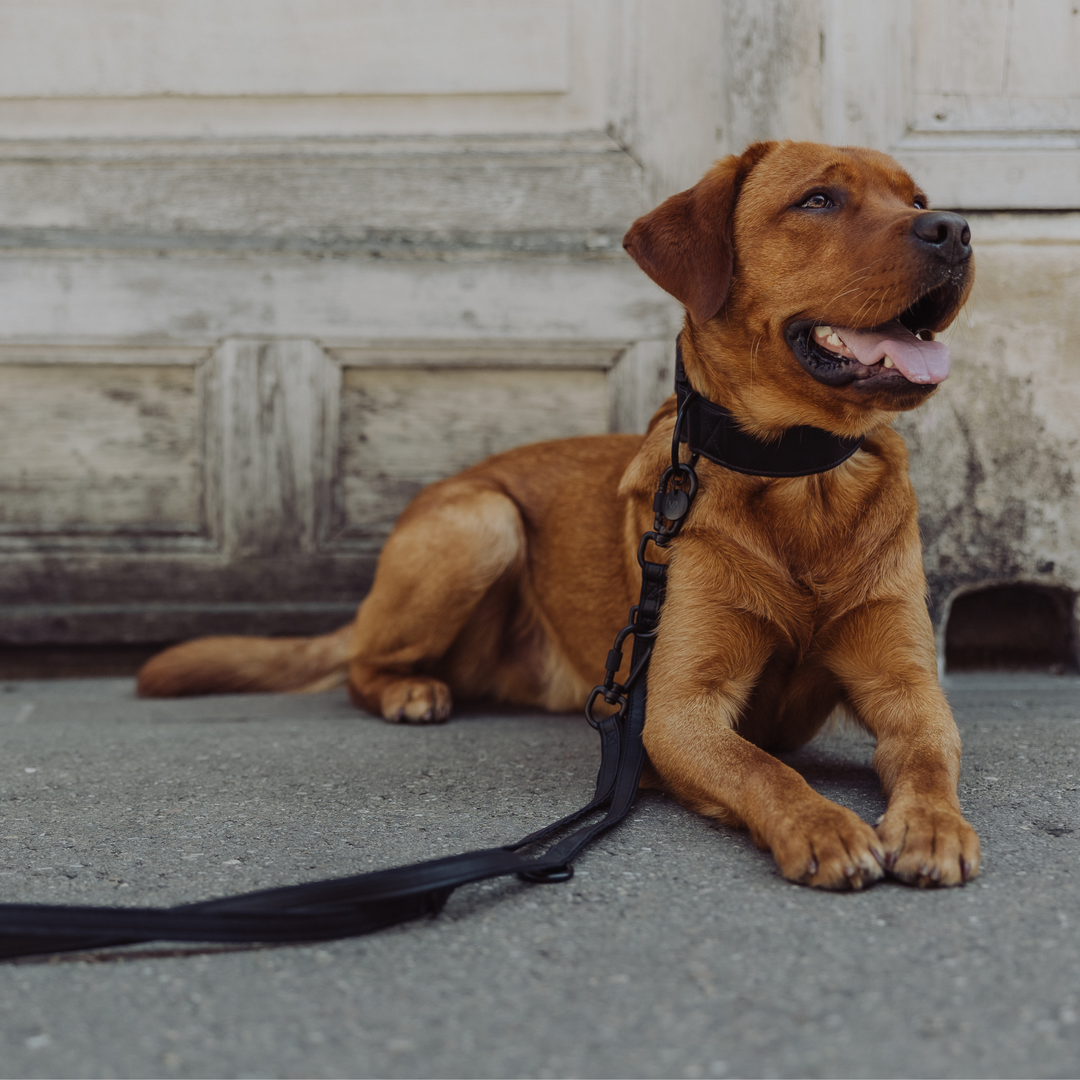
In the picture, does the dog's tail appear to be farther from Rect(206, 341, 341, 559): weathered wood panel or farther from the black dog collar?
the black dog collar

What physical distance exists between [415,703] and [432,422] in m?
1.07

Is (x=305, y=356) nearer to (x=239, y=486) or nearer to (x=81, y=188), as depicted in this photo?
(x=239, y=486)

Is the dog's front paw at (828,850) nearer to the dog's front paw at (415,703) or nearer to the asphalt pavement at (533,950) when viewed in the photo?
the asphalt pavement at (533,950)

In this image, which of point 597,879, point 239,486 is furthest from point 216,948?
point 239,486

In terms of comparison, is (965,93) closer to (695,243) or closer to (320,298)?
(695,243)

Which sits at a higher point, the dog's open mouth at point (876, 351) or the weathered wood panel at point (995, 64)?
the weathered wood panel at point (995, 64)

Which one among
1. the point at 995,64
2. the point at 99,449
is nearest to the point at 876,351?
the point at 995,64

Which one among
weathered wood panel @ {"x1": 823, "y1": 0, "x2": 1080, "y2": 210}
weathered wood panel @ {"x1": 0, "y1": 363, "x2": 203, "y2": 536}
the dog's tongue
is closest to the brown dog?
the dog's tongue

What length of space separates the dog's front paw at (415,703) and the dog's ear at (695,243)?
1255 millimetres

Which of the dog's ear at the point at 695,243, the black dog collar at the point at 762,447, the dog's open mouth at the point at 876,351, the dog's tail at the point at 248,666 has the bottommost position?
the dog's tail at the point at 248,666

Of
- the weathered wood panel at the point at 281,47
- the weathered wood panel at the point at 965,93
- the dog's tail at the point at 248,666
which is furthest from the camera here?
the weathered wood panel at the point at 281,47

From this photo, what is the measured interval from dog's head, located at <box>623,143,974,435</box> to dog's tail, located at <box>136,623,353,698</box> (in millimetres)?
1534

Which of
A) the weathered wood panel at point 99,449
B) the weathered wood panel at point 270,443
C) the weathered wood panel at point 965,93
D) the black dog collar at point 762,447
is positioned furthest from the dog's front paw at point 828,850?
the weathered wood panel at point 99,449

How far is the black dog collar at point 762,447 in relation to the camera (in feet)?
6.57
